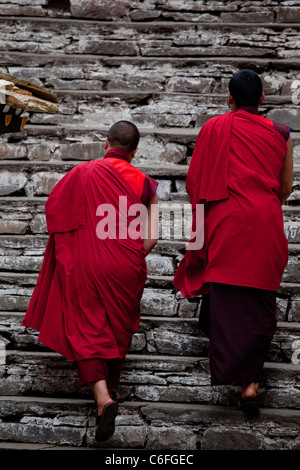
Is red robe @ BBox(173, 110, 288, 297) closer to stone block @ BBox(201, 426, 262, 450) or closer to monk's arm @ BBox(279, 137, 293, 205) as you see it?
monk's arm @ BBox(279, 137, 293, 205)

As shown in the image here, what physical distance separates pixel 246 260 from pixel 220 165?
19.8 inches

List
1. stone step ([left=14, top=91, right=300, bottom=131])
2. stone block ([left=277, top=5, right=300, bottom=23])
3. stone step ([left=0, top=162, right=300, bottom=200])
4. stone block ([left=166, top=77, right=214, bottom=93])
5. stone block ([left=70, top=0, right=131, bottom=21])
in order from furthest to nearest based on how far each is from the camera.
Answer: stone block ([left=70, top=0, right=131, bottom=21])
stone block ([left=277, top=5, right=300, bottom=23])
stone block ([left=166, top=77, right=214, bottom=93])
stone step ([left=14, top=91, right=300, bottom=131])
stone step ([left=0, top=162, right=300, bottom=200])

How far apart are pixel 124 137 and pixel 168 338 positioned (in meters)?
1.13

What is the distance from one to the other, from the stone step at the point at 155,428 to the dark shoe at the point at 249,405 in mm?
34

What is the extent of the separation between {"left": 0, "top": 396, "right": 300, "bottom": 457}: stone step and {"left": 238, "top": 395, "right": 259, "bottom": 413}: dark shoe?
0.11ft

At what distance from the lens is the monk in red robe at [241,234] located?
120 inches

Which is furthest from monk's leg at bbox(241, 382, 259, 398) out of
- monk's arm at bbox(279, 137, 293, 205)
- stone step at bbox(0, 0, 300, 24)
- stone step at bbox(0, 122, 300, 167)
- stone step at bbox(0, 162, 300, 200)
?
stone step at bbox(0, 0, 300, 24)

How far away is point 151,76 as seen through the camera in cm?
555

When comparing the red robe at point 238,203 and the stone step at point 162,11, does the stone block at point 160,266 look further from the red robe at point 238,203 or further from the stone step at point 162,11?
the stone step at point 162,11

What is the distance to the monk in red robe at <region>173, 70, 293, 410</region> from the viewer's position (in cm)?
305

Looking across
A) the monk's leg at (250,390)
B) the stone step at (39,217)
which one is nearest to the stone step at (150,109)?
the stone step at (39,217)

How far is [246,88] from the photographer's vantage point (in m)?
3.30
